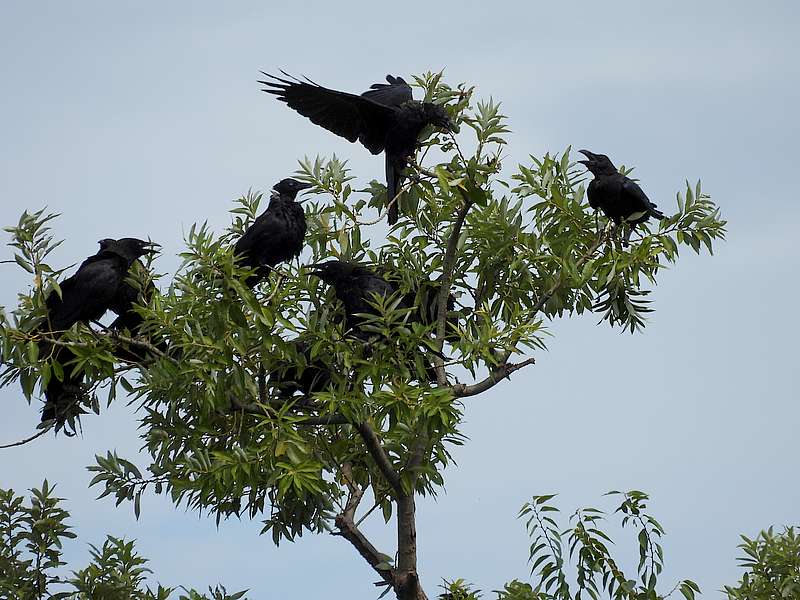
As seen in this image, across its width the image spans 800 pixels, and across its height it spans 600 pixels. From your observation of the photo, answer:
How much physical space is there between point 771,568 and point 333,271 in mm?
4494

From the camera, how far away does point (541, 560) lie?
7.89 metres

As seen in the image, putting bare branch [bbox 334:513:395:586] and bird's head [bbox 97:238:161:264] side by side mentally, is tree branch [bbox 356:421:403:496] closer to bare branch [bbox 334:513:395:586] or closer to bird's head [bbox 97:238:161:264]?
bare branch [bbox 334:513:395:586]

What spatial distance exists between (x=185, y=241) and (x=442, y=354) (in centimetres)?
238

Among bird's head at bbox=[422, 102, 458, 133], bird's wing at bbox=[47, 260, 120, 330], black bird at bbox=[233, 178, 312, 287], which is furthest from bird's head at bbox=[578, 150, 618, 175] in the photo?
bird's wing at bbox=[47, 260, 120, 330]

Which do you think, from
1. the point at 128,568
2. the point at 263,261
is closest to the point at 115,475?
the point at 128,568

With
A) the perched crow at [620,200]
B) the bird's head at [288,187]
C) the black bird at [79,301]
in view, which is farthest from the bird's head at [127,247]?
the perched crow at [620,200]

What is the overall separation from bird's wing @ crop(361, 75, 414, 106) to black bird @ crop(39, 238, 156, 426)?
2.83m

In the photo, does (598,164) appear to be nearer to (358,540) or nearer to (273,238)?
(273,238)

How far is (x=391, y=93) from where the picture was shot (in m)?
10.6

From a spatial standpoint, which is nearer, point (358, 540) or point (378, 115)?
point (358, 540)

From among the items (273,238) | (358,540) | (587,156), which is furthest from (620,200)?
(358,540)

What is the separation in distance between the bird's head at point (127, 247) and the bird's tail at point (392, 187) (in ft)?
6.86

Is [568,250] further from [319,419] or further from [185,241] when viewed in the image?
[185,241]

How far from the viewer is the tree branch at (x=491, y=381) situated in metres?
8.76
